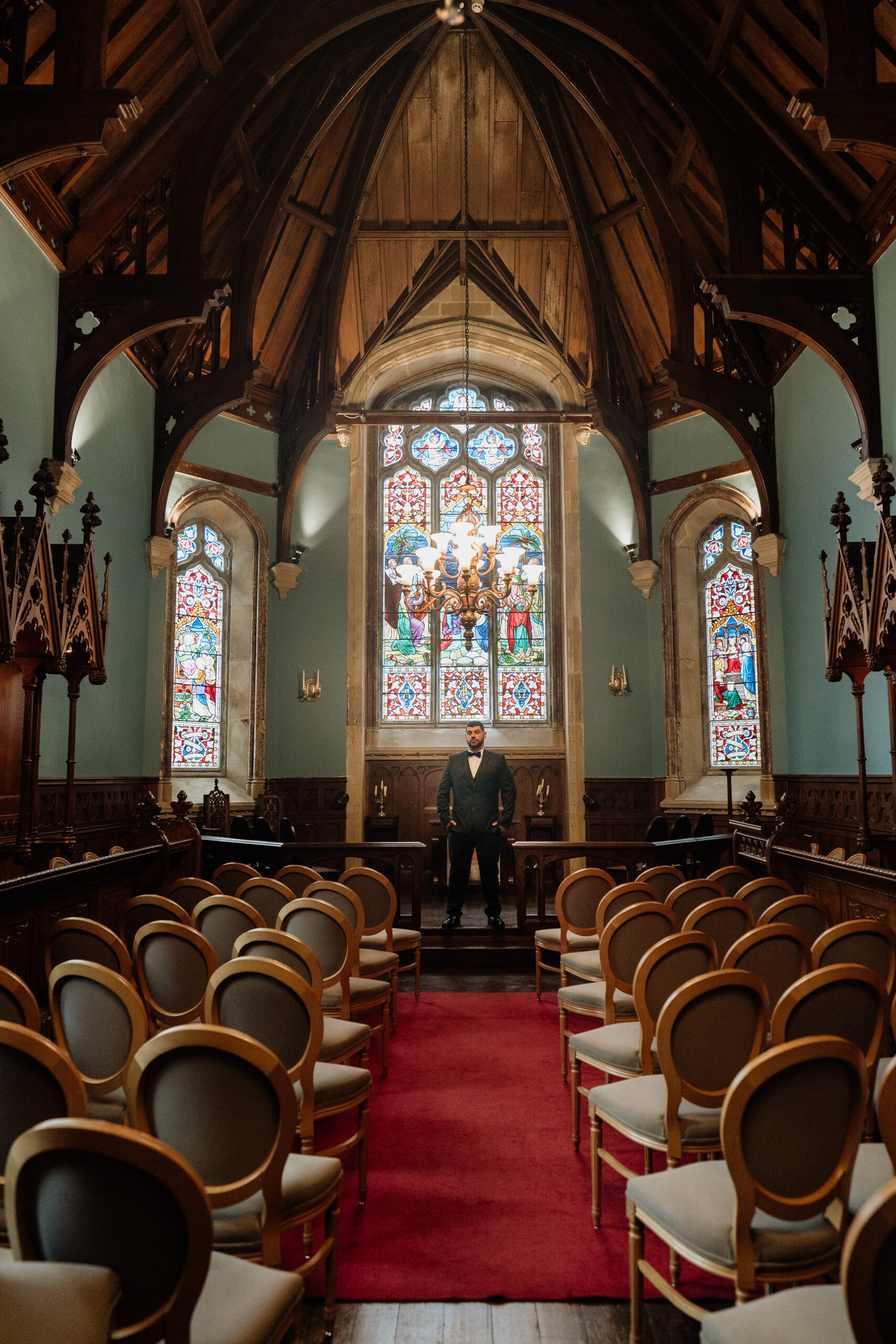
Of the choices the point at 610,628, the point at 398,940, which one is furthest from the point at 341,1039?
the point at 610,628

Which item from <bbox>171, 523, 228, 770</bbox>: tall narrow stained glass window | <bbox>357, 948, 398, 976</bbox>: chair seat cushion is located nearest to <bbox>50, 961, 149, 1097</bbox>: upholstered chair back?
<bbox>357, 948, 398, 976</bbox>: chair seat cushion

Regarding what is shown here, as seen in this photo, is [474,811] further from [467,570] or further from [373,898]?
[373,898]

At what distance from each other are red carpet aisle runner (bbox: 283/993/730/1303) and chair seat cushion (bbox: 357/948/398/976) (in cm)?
41

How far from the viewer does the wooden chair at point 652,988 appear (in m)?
3.07

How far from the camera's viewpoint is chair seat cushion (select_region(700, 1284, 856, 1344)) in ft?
5.37

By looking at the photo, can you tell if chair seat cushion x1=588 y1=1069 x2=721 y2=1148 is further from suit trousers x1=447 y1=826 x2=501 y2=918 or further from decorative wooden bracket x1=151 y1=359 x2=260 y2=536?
decorative wooden bracket x1=151 y1=359 x2=260 y2=536

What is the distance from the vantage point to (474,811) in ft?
25.4

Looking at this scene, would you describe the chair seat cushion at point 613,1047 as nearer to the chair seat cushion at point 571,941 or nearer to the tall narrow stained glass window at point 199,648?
the chair seat cushion at point 571,941

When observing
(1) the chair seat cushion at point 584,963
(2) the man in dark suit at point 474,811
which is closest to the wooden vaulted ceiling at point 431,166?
(2) the man in dark suit at point 474,811

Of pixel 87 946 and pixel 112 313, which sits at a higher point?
pixel 112 313

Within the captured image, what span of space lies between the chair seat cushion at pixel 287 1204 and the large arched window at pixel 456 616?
9763 mm

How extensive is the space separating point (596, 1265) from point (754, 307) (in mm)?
6863

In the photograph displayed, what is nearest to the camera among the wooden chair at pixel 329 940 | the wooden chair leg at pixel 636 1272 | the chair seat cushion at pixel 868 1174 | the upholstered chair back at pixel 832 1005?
the chair seat cushion at pixel 868 1174

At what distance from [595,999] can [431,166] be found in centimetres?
991
